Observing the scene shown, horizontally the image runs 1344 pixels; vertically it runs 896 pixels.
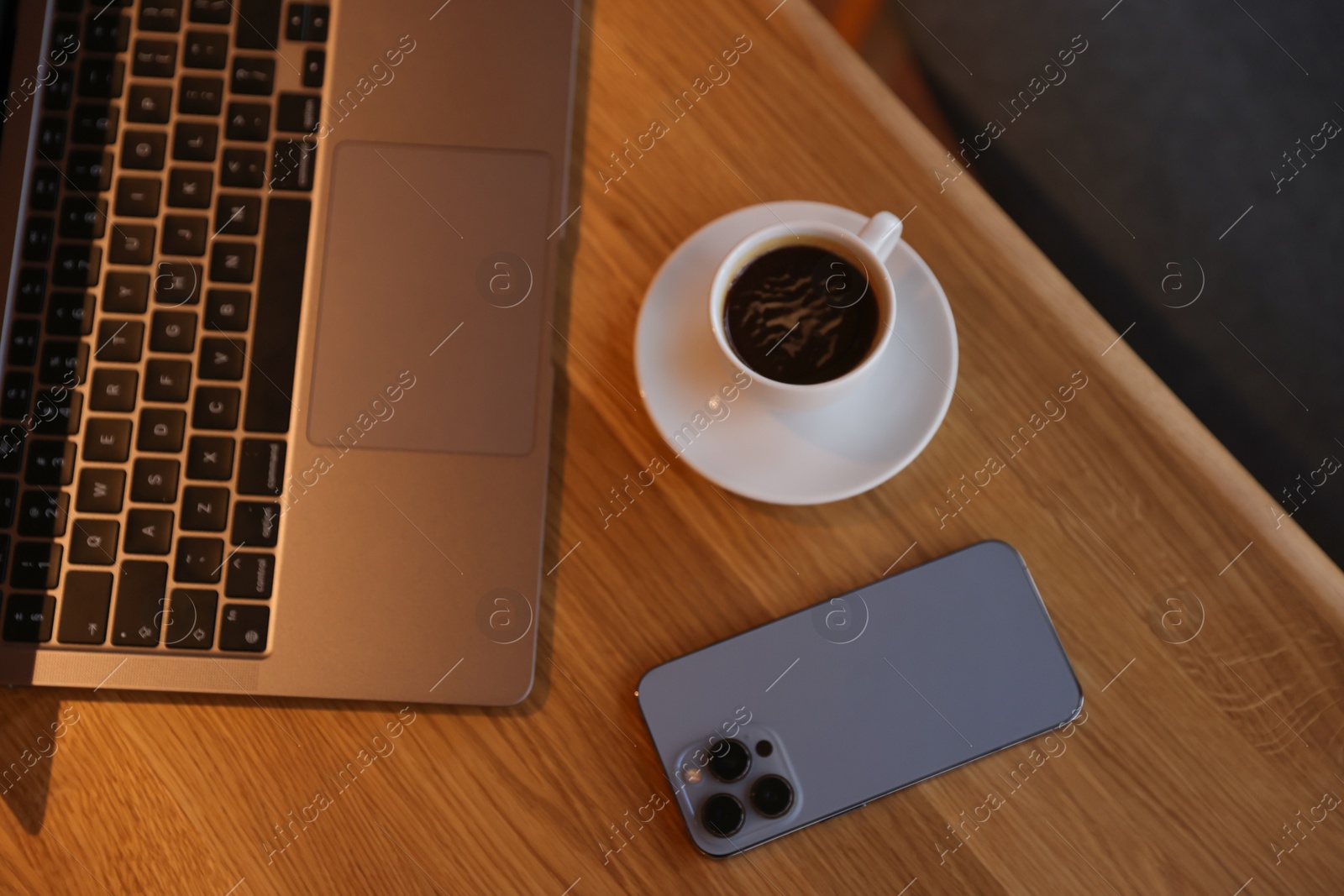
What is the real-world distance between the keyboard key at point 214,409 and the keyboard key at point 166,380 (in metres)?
0.01

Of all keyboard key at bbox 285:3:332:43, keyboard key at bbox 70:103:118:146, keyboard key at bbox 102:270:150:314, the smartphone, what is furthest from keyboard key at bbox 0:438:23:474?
the smartphone

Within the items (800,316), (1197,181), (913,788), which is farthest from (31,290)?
(1197,181)

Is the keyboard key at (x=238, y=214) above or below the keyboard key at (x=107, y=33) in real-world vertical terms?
below

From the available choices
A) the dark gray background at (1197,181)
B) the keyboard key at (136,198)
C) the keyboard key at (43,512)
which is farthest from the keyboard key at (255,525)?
the dark gray background at (1197,181)

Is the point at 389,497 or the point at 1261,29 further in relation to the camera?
the point at 1261,29

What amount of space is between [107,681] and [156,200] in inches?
12.4

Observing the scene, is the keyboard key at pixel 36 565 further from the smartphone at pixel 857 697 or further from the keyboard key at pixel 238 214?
the smartphone at pixel 857 697

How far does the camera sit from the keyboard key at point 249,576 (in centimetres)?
53

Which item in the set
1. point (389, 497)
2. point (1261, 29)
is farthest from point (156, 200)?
point (1261, 29)

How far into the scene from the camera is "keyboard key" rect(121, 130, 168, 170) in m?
0.57

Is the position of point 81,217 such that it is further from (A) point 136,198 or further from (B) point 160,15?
(B) point 160,15

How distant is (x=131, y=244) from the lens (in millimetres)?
564

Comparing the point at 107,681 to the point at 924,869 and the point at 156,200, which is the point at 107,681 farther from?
the point at 924,869

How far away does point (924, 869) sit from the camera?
544mm
